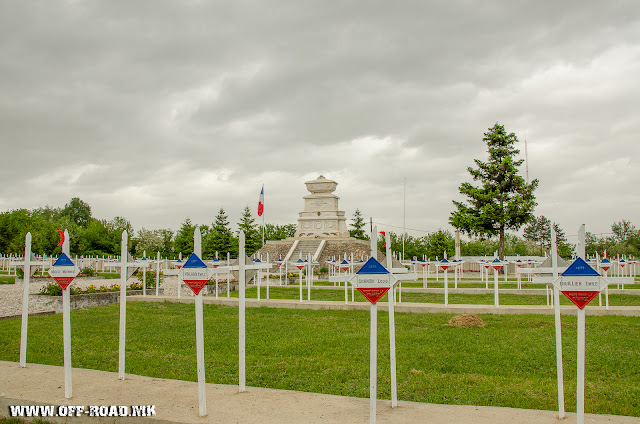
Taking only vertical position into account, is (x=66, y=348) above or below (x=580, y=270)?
below

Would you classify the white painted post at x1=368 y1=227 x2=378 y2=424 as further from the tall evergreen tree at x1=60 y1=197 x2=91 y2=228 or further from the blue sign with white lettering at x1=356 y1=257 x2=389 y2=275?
the tall evergreen tree at x1=60 y1=197 x2=91 y2=228

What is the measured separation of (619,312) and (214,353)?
12244 millimetres

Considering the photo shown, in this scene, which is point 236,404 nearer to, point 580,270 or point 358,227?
point 580,270

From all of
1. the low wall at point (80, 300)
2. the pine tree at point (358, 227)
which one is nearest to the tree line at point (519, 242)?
the pine tree at point (358, 227)

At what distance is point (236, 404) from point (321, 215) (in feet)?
189

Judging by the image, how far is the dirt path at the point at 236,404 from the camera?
209 inches

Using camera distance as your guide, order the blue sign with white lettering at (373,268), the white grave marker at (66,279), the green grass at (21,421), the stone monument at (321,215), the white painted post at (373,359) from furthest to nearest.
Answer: the stone monument at (321,215)
the white grave marker at (66,279)
the green grass at (21,421)
the blue sign with white lettering at (373,268)
the white painted post at (373,359)

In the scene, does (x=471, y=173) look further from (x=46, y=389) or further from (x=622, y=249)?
(x=46, y=389)

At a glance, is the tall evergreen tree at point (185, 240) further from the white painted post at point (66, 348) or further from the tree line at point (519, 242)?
the white painted post at point (66, 348)

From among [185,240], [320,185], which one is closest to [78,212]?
[185,240]

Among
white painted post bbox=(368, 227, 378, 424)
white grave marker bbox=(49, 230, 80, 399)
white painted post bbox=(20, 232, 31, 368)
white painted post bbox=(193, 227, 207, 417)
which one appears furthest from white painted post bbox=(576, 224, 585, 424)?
white painted post bbox=(20, 232, 31, 368)

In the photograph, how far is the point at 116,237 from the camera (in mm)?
71562

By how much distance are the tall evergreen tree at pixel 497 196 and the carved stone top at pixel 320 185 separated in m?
24.2

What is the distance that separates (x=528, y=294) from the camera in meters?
23.5
